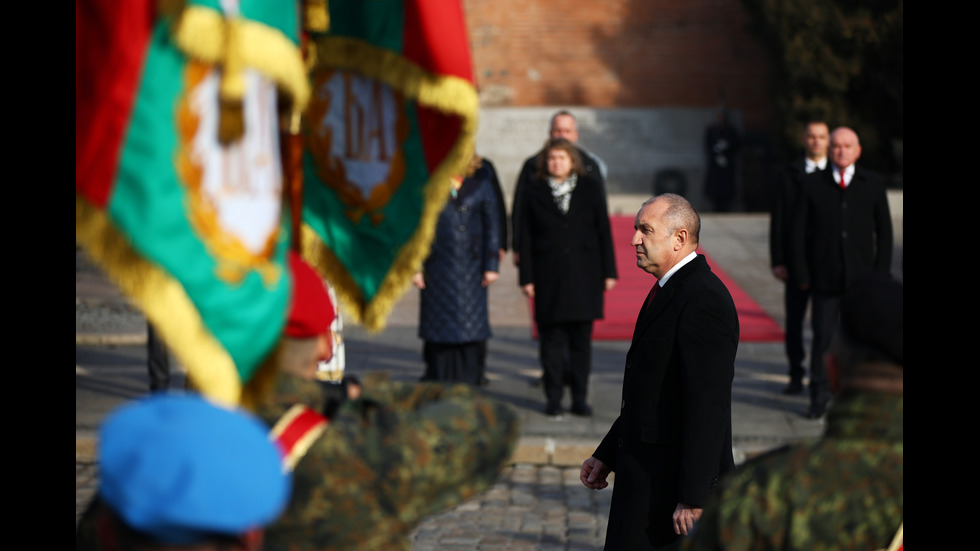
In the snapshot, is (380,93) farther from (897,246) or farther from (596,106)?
(596,106)

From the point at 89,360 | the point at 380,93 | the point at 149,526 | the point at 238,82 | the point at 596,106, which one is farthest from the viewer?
the point at 596,106

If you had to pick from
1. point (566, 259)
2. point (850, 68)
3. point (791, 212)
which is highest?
point (850, 68)

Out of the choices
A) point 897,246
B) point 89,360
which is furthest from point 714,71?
point 89,360

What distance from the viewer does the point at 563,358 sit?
27.4 feet

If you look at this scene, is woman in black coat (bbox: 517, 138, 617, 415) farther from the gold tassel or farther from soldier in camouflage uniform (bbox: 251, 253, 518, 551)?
soldier in camouflage uniform (bbox: 251, 253, 518, 551)

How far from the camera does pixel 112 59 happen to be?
2223 mm

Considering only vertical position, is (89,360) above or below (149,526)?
below

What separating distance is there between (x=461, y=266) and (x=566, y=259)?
726mm

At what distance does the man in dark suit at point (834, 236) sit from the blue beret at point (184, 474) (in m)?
6.94

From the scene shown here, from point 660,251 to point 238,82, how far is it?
7.50 feet

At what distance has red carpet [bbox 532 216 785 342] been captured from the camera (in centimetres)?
1133

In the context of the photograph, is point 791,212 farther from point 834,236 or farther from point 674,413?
point 674,413

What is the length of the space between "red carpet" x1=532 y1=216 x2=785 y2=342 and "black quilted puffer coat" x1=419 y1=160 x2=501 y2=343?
226 centimetres

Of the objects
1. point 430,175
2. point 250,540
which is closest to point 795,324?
point 430,175
